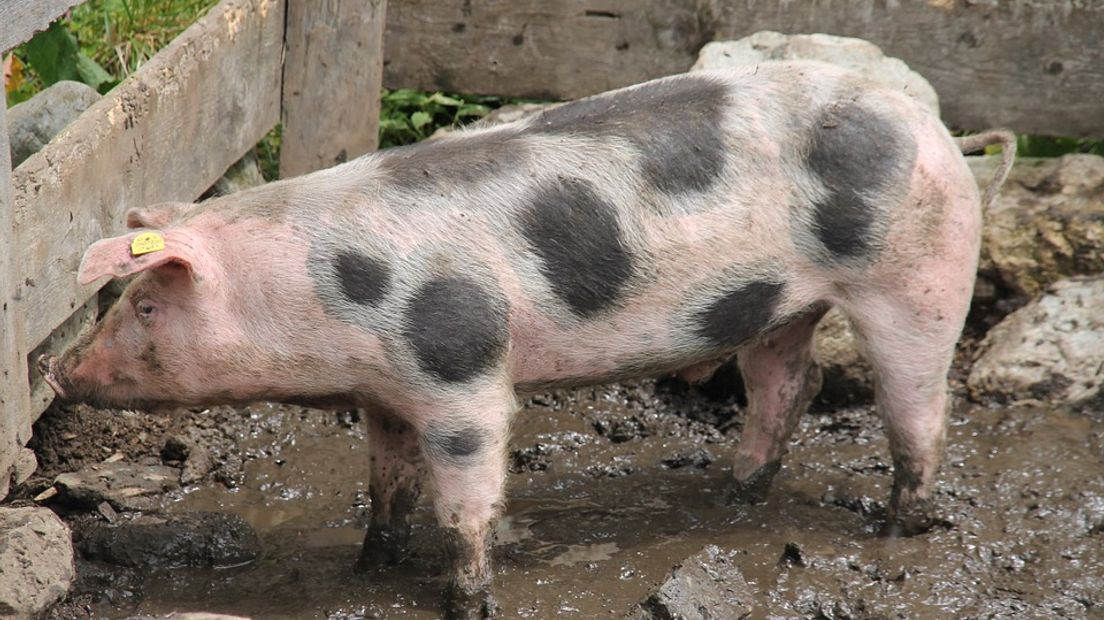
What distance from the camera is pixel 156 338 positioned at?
420 cm

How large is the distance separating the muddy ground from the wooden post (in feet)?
1.62

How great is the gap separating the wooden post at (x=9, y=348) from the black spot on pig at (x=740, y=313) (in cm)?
198

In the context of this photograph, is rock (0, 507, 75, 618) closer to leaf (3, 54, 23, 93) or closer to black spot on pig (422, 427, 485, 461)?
black spot on pig (422, 427, 485, 461)

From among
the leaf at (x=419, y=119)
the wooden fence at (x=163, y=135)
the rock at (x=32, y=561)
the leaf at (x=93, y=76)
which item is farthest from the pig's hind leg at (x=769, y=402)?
the leaf at (x=93, y=76)

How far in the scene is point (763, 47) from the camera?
6.21m

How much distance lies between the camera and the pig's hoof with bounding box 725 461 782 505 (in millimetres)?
5188

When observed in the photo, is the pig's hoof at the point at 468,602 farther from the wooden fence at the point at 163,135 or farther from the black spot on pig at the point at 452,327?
the wooden fence at the point at 163,135

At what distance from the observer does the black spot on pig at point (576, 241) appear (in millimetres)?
4273

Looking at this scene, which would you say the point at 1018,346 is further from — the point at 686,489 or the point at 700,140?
the point at 700,140

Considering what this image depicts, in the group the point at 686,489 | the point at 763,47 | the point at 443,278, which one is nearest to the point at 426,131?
the point at 763,47

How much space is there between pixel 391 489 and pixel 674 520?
1020 millimetres

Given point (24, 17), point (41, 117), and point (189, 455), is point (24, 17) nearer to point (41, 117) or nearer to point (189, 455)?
point (41, 117)

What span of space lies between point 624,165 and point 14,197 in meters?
1.78

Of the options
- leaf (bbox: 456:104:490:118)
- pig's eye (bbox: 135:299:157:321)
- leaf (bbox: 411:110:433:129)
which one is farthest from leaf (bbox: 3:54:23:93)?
pig's eye (bbox: 135:299:157:321)
